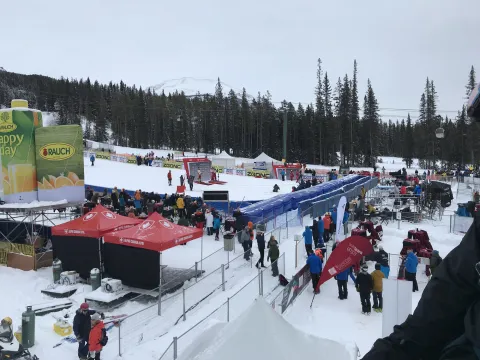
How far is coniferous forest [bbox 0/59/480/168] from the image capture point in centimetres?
7225

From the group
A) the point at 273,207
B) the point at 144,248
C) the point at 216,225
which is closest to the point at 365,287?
the point at 144,248

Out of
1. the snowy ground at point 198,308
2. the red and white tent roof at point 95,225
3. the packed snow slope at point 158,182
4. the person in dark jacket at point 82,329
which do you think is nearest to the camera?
the person in dark jacket at point 82,329

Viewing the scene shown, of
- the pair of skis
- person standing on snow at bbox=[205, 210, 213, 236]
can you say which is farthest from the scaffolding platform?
person standing on snow at bbox=[205, 210, 213, 236]

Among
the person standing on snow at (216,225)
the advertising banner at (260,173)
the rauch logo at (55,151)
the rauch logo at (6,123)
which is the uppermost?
the rauch logo at (6,123)

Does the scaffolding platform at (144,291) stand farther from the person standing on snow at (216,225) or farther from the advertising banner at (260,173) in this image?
the advertising banner at (260,173)

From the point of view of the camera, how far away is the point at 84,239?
519 inches

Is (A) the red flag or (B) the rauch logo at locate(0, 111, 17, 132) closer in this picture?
(A) the red flag

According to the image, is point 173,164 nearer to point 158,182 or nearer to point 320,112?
point 158,182

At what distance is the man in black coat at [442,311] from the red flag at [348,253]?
865cm

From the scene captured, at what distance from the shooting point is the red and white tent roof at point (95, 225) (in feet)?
41.9

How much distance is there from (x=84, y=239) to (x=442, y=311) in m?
13.3

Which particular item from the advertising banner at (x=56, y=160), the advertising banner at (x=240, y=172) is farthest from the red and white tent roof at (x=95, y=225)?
the advertising banner at (x=240, y=172)

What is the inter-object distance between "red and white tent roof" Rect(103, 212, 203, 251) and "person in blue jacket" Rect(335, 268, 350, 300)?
14.9ft

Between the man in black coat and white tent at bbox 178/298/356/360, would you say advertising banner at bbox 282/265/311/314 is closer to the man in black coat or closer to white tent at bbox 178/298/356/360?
white tent at bbox 178/298/356/360
